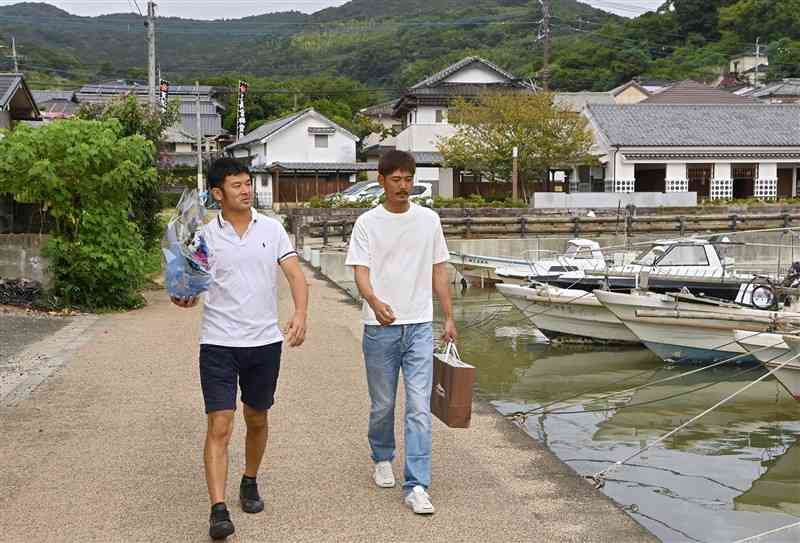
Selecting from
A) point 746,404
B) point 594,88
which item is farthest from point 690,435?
point 594,88

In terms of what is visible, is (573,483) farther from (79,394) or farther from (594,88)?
(594,88)

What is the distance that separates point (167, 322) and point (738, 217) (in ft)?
78.5

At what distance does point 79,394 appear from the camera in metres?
8.80

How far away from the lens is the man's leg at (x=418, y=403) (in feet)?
17.5

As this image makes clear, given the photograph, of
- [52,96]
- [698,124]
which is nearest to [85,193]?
[698,124]

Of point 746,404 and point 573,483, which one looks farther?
point 746,404

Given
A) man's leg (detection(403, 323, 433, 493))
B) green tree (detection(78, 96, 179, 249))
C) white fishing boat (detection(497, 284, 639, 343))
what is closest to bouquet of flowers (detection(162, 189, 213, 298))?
man's leg (detection(403, 323, 433, 493))

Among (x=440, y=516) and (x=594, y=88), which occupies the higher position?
(x=594, y=88)

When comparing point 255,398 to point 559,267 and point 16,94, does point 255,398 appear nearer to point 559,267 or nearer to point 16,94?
point 559,267

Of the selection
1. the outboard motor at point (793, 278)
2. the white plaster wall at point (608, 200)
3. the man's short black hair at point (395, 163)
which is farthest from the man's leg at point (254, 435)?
the white plaster wall at point (608, 200)

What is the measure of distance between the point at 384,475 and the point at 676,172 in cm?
4211

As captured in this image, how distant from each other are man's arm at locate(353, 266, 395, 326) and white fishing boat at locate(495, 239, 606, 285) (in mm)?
13846

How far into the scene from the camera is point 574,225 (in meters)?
31.9

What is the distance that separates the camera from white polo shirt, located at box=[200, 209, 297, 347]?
4.95m
